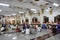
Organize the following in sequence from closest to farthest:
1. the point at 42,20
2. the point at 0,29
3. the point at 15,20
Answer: the point at 0,29 → the point at 42,20 → the point at 15,20

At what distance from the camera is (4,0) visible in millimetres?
10945

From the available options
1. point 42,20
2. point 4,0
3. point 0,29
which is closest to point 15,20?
point 42,20

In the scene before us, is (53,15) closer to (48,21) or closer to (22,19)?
(48,21)

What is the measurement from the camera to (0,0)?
1087 cm

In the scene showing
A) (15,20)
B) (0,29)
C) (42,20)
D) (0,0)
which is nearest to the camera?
(0,0)

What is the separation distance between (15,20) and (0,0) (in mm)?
18458

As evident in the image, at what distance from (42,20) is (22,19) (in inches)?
253

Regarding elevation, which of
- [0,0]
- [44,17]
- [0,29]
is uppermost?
[0,0]

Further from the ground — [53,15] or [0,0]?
[0,0]

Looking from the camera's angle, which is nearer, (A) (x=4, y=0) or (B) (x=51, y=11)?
(A) (x=4, y=0)

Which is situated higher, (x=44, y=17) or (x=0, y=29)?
Answer: (x=44, y=17)

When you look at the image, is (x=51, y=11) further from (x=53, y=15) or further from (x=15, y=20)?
(x=15, y=20)

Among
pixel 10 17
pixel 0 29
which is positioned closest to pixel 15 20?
pixel 10 17

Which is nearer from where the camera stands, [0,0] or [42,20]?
[0,0]
